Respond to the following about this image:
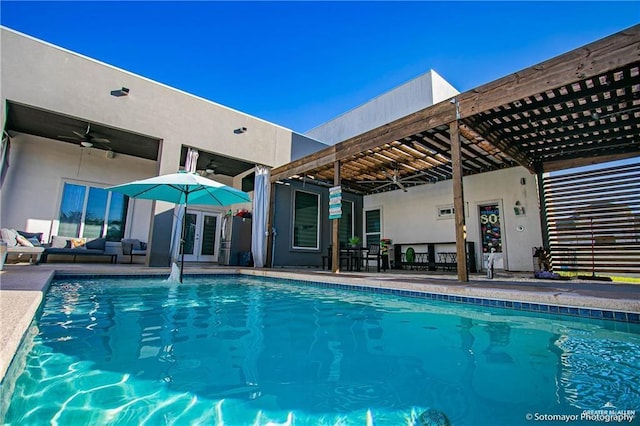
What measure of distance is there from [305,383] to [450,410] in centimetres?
65

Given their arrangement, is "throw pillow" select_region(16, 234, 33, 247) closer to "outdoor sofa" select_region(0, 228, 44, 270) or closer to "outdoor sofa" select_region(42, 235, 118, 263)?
"outdoor sofa" select_region(0, 228, 44, 270)

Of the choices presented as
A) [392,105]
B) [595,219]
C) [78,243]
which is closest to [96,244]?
[78,243]

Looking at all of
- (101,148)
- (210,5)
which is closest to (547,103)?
(210,5)

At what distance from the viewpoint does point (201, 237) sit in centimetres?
988

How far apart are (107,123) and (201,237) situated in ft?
14.9

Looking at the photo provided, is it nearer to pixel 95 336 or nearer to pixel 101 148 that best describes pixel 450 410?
pixel 95 336

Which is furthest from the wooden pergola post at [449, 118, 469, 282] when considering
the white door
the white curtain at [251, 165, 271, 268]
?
the white door

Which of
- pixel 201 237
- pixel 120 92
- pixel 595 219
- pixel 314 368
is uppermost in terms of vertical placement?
pixel 120 92

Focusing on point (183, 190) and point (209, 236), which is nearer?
point (183, 190)

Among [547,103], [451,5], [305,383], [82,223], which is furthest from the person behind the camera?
[82,223]

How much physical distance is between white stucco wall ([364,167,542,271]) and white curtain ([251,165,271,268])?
156 inches

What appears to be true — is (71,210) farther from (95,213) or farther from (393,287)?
(393,287)

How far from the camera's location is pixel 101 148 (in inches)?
322

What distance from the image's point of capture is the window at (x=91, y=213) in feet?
25.4
